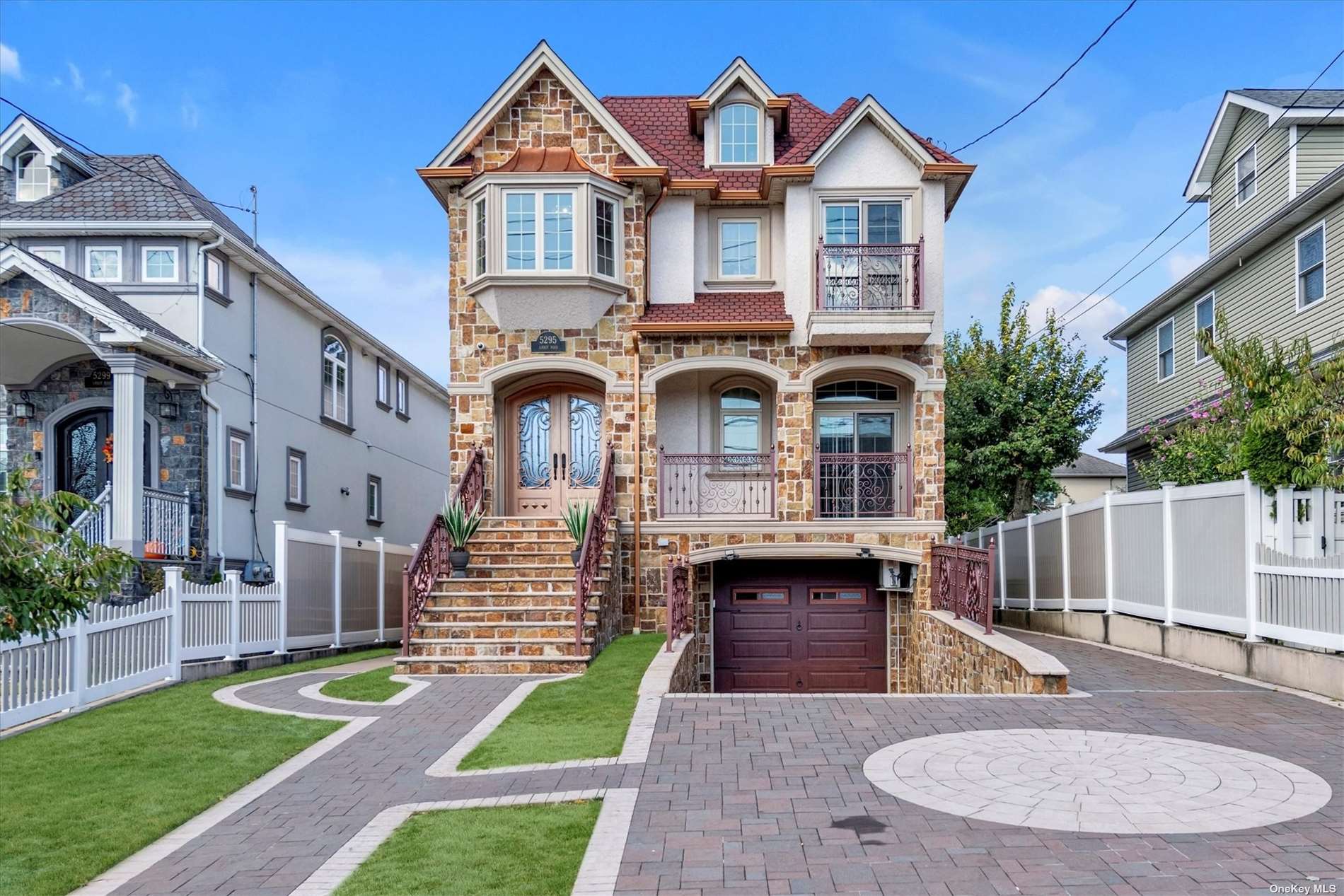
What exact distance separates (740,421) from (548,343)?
3760mm

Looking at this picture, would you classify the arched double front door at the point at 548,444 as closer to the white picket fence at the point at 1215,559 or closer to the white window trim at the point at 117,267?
the white window trim at the point at 117,267

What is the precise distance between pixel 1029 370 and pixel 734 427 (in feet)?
27.3

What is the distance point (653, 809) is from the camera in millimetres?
6633

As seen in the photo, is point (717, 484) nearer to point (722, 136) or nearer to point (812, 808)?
point (722, 136)

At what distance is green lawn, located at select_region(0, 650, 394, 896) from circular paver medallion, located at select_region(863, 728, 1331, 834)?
4.81 meters

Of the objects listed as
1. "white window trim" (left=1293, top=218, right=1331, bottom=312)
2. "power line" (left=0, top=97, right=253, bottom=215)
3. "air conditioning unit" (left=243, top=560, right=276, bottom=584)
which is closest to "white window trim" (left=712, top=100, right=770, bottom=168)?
"power line" (left=0, top=97, right=253, bottom=215)

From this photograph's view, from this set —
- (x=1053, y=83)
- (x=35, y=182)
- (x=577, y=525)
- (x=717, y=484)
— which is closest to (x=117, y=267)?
(x=35, y=182)

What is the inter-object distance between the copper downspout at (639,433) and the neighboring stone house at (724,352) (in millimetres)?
38

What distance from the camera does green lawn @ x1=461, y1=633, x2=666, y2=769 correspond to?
27.6 ft

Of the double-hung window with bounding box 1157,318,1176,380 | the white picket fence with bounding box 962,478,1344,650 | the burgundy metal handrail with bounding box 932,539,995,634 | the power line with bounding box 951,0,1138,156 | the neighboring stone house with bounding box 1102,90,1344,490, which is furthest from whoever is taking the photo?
the double-hung window with bounding box 1157,318,1176,380

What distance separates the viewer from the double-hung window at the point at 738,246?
18.9m

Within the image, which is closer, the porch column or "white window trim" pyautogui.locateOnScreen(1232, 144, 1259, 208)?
the porch column

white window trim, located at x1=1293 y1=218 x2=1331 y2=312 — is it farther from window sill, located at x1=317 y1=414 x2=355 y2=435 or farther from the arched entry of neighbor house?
window sill, located at x1=317 y1=414 x2=355 y2=435

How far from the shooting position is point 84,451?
1906cm
